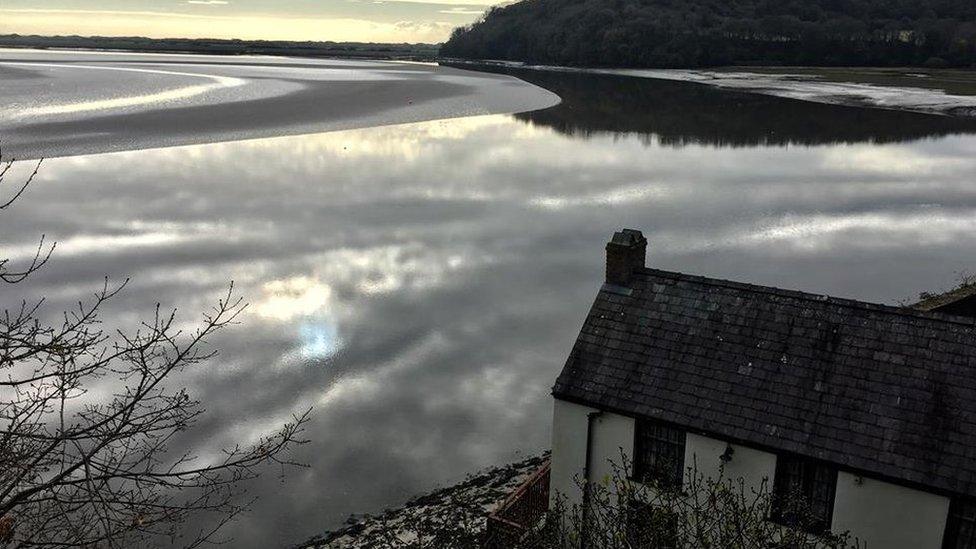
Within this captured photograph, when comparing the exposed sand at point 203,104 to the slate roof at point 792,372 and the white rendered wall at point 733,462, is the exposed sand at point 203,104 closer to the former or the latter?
the slate roof at point 792,372

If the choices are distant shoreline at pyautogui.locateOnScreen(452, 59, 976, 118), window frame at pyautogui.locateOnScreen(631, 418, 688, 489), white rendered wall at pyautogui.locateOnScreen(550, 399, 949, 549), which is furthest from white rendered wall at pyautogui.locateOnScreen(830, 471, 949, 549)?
distant shoreline at pyautogui.locateOnScreen(452, 59, 976, 118)

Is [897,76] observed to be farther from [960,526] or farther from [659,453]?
[960,526]

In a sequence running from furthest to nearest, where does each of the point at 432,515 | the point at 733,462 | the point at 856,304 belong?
the point at 432,515, the point at 856,304, the point at 733,462

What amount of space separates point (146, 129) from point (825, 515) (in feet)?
175

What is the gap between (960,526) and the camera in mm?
11164

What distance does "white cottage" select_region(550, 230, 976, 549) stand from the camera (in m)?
11.5

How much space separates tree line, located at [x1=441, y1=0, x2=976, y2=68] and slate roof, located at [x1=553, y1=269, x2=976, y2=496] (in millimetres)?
Answer: 148674

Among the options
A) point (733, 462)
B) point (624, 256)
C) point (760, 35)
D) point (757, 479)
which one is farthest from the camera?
point (760, 35)

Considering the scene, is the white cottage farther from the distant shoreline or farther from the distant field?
the distant field

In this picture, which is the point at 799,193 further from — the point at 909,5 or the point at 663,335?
the point at 909,5

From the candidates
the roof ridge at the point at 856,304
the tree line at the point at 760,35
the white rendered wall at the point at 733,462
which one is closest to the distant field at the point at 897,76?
the tree line at the point at 760,35

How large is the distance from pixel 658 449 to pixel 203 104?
6649 cm

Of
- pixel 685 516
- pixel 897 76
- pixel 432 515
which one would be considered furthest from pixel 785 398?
pixel 897 76

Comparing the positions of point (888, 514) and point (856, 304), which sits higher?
point (856, 304)
